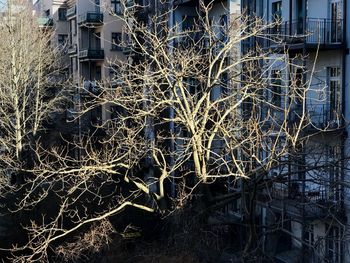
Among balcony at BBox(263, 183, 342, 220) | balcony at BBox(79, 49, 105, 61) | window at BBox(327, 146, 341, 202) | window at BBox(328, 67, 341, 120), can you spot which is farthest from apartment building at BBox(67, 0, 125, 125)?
window at BBox(327, 146, 341, 202)

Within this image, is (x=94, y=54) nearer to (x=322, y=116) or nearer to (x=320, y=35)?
(x=320, y=35)

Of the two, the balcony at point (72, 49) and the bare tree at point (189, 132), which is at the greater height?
the balcony at point (72, 49)

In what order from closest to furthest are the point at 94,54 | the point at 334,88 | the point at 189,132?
the point at 189,132, the point at 334,88, the point at 94,54

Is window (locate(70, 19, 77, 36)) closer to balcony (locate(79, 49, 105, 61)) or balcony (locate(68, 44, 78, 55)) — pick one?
balcony (locate(68, 44, 78, 55))

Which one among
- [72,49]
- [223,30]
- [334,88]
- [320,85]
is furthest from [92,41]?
[334,88]

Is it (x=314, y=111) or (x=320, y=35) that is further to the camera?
(x=320, y=35)

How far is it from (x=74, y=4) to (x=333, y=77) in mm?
29754

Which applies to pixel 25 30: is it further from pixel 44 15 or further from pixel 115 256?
pixel 44 15

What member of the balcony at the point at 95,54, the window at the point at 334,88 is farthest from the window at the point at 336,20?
the balcony at the point at 95,54

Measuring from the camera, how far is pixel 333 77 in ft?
56.3

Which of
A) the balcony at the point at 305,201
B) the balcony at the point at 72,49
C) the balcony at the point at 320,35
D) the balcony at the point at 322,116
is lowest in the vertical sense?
the balcony at the point at 305,201

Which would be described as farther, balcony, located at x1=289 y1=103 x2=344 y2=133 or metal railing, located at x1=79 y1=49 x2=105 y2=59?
metal railing, located at x1=79 y1=49 x2=105 y2=59

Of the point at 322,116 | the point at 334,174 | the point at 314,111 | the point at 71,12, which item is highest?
the point at 71,12

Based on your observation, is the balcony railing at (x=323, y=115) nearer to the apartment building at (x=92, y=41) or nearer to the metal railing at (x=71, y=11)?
the apartment building at (x=92, y=41)
